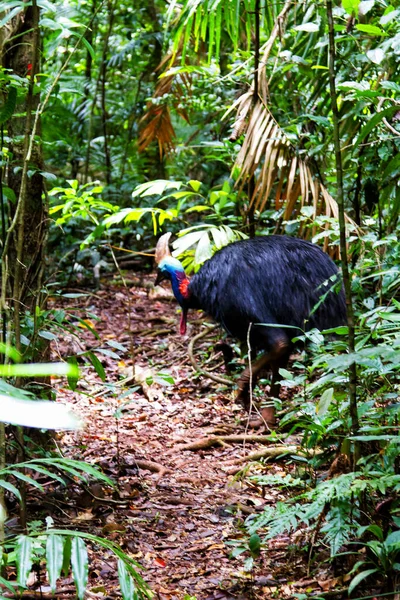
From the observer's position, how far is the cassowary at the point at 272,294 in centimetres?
419

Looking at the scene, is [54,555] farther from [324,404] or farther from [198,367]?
[198,367]

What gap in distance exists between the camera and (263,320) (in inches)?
165

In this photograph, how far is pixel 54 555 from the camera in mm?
1347

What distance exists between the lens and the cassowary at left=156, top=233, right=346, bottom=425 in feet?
13.8

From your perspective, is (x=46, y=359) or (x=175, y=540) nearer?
(x=175, y=540)

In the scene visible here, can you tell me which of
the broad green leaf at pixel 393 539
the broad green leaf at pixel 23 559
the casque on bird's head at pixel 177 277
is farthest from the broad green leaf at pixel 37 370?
the casque on bird's head at pixel 177 277

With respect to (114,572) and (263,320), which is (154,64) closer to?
(263,320)

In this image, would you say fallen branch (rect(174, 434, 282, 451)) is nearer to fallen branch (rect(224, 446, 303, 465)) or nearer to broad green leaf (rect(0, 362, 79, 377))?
fallen branch (rect(224, 446, 303, 465))

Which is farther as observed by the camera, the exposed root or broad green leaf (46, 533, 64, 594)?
the exposed root

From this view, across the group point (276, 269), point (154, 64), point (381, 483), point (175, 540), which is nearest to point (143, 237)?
point (154, 64)

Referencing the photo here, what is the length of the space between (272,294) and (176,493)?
4.76ft

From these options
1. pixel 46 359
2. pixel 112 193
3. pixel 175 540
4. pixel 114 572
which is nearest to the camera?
pixel 114 572

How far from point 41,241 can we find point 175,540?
125cm

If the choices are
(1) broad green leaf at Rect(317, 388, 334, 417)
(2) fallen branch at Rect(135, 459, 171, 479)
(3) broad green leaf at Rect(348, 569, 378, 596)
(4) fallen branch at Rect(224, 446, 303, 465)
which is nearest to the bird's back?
(4) fallen branch at Rect(224, 446, 303, 465)
